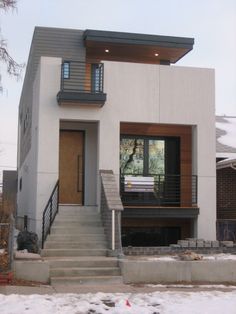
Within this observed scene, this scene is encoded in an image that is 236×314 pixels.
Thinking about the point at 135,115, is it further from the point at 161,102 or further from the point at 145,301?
the point at 145,301

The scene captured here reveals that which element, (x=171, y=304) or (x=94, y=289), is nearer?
(x=171, y=304)

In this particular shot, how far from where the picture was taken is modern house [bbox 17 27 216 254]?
17.6 m

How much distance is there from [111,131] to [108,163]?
1.02 metres

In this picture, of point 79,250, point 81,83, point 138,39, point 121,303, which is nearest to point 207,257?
point 79,250

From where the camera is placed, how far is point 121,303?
1087 cm

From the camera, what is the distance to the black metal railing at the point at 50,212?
53.2ft

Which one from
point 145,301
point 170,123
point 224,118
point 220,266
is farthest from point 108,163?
point 224,118

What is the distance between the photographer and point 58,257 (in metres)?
15.0

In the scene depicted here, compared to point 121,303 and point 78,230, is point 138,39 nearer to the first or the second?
point 78,230

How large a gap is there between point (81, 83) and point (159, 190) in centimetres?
443

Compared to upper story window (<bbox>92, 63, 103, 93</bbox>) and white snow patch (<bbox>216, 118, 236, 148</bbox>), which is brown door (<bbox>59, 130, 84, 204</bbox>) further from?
white snow patch (<bbox>216, 118, 236, 148</bbox>)

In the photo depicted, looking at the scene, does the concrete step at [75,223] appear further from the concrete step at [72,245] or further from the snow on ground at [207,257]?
the snow on ground at [207,257]

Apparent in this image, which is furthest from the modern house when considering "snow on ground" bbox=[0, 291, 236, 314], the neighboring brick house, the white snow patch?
"snow on ground" bbox=[0, 291, 236, 314]

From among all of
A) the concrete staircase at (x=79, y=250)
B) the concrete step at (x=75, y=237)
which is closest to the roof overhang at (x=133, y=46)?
the concrete staircase at (x=79, y=250)
